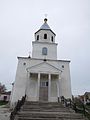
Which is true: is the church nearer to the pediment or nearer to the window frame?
the pediment

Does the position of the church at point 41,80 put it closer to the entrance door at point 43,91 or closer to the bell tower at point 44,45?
the entrance door at point 43,91

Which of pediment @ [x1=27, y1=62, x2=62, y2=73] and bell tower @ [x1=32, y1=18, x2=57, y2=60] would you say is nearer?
pediment @ [x1=27, y1=62, x2=62, y2=73]

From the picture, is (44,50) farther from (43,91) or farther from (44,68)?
(43,91)

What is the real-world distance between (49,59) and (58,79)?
12.0ft

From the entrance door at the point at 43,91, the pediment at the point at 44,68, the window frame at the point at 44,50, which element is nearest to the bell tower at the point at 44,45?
the window frame at the point at 44,50

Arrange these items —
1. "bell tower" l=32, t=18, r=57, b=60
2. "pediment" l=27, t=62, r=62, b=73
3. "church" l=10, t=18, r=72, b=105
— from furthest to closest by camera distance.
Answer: "bell tower" l=32, t=18, r=57, b=60 → "pediment" l=27, t=62, r=62, b=73 → "church" l=10, t=18, r=72, b=105

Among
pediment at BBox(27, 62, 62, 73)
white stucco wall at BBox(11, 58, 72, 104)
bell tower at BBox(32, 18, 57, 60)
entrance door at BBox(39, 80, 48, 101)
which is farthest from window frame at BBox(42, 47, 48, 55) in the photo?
entrance door at BBox(39, 80, 48, 101)

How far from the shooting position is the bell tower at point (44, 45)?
22875mm

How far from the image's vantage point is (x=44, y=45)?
23391mm

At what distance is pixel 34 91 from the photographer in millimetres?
19234

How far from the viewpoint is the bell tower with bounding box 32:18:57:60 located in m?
22.9

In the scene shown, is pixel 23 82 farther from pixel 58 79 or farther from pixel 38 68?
pixel 58 79

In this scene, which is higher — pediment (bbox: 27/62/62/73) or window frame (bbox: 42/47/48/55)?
window frame (bbox: 42/47/48/55)

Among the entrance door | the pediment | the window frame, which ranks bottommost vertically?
the entrance door
